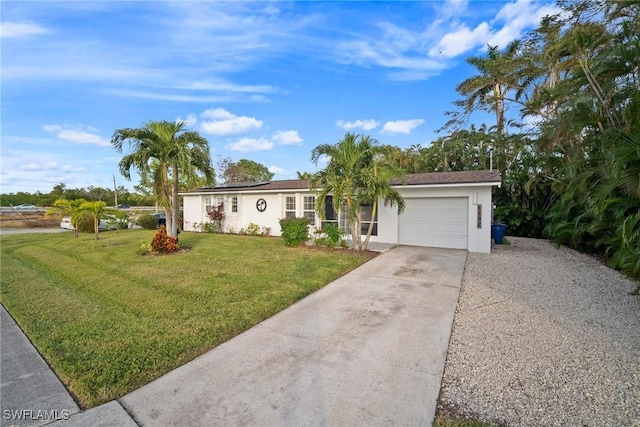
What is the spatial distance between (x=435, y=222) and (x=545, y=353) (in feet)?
25.9

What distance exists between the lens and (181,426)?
2.20 m

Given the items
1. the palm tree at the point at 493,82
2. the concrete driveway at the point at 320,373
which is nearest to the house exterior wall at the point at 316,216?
the concrete driveway at the point at 320,373

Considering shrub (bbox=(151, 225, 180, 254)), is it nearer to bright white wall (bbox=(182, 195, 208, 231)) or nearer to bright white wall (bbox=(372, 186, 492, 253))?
bright white wall (bbox=(182, 195, 208, 231))

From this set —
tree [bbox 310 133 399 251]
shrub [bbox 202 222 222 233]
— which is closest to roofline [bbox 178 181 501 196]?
shrub [bbox 202 222 222 233]

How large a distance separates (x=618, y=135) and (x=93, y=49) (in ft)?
42.6

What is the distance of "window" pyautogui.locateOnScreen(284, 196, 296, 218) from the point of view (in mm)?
13948

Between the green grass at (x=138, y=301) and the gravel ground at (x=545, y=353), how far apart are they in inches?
110

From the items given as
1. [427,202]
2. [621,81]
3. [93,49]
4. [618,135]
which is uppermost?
[93,49]

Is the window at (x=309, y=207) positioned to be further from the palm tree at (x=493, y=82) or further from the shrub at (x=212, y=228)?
the palm tree at (x=493, y=82)

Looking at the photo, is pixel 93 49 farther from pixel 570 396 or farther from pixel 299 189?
pixel 570 396

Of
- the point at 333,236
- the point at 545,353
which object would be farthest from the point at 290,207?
the point at 545,353

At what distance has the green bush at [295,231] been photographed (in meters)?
10.7

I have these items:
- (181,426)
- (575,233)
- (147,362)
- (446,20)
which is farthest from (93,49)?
(575,233)

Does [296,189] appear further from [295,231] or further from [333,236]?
[333,236]
